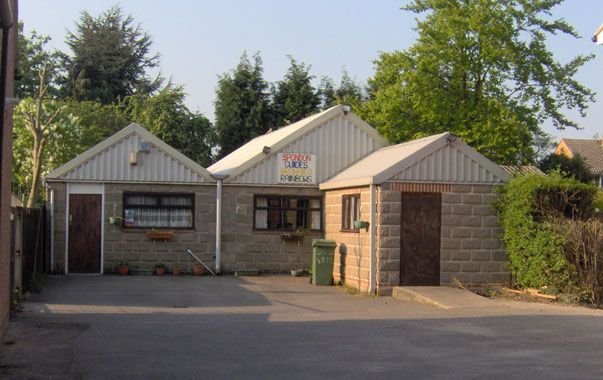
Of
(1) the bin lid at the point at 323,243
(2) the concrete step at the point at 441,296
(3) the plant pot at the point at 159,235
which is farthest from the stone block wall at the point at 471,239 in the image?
(3) the plant pot at the point at 159,235

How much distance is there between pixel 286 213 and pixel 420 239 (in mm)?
5753

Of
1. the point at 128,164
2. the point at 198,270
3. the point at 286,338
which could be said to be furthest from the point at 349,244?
the point at 286,338

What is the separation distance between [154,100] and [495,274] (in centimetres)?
2953

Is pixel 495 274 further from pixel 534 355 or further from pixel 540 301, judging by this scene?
pixel 534 355

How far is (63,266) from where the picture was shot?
2244 centimetres

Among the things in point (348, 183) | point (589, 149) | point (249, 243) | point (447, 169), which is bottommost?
point (249, 243)

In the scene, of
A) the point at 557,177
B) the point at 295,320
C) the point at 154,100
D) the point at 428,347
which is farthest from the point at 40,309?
the point at 154,100

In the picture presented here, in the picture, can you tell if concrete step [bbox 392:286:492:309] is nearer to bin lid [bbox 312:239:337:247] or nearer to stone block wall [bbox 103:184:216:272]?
bin lid [bbox 312:239:337:247]

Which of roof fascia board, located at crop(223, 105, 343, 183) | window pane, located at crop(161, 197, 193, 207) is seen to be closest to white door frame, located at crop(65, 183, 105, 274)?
window pane, located at crop(161, 197, 193, 207)

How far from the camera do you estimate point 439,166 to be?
19.6 metres

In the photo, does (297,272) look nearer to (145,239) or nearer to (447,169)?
(145,239)

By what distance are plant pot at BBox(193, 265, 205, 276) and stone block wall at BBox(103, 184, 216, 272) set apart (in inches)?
5.4

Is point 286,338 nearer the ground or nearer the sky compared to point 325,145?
nearer the ground

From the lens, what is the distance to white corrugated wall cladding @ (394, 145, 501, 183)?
63.6 ft
